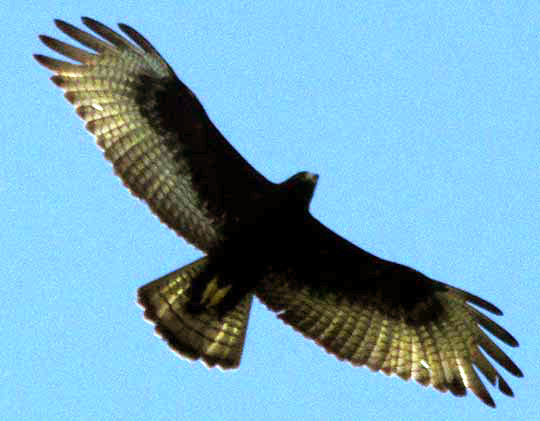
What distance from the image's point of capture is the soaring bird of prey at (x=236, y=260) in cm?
1420

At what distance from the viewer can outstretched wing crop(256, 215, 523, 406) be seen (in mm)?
14727

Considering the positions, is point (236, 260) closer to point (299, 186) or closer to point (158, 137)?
point (299, 186)

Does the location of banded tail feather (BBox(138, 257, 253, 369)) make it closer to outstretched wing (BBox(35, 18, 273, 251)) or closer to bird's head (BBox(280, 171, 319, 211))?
outstretched wing (BBox(35, 18, 273, 251))

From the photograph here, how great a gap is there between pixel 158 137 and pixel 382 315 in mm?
3075

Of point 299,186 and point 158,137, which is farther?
point 158,137

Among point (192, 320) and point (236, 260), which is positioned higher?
point (236, 260)

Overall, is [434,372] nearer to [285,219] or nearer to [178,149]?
[285,219]

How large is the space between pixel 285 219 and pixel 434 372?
232 cm

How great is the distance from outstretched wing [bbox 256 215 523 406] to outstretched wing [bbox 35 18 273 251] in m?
0.96

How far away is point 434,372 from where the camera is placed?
14781mm

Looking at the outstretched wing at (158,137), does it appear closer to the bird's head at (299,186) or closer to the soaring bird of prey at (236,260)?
the soaring bird of prey at (236,260)

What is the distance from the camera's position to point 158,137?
14523 millimetres

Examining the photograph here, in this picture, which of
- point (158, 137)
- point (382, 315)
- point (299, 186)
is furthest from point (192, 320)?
point (382, 315)

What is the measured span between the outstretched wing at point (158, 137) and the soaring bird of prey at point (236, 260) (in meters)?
0.01
